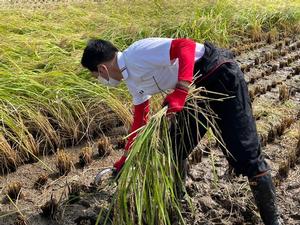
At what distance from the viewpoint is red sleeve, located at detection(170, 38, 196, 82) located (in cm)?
241

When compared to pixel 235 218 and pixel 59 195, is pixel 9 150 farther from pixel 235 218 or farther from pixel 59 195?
pixel 235 218

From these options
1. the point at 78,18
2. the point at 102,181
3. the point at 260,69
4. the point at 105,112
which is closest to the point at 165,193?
the point at 102,181

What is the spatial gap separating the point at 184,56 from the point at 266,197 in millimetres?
909

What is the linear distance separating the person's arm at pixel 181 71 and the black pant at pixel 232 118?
208 mm

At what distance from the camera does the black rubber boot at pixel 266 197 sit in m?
2.69

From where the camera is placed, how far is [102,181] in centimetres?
340

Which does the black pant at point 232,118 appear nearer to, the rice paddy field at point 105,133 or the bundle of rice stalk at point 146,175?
the rice paddy field at point 105,133

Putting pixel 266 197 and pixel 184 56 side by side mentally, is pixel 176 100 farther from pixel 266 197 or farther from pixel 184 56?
pixel 266 197

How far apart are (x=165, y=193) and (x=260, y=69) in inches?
150

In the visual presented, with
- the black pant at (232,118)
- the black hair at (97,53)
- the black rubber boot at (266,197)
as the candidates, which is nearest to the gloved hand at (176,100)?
the black pant at (232,118)

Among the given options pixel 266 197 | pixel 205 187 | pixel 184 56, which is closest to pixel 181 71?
pixel 184 56

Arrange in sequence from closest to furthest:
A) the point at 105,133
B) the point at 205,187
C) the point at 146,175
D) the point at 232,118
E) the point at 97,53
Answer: the point at 146,175 < the point at 97,53 < the point at 232,118 < the point at 205,187 < the point at 105,133

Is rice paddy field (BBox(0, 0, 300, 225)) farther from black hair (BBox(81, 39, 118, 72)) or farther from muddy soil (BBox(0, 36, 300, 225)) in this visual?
black hair (BBox(81, 39, 118, 72))

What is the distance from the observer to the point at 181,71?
242 cm
